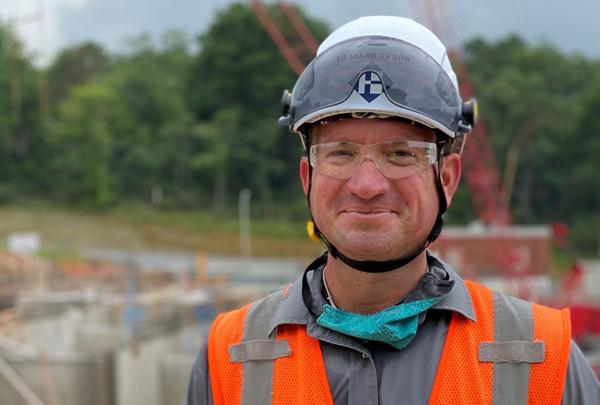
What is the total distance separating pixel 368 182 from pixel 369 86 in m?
0.28

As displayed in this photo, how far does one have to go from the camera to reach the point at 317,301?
2.61 metres

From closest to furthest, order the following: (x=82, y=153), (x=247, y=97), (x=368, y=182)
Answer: (x=368, y=182), (x=82, y=153), (x=247, y=97)

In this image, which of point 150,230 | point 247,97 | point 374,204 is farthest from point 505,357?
point 247,97

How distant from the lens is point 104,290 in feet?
83.9

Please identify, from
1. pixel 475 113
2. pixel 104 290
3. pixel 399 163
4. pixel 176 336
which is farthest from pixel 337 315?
pixel 104 290

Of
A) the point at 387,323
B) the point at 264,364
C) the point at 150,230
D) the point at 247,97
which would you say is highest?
the point at 247,97

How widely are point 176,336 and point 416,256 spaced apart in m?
15.6

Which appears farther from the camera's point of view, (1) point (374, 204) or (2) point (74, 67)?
(2) point (74, 67)

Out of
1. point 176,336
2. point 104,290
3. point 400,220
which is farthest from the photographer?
point 104,290

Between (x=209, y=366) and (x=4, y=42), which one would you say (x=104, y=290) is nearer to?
(x=209, y=366)

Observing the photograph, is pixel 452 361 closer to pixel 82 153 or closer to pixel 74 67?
pixel 82 153

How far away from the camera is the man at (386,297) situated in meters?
2.37

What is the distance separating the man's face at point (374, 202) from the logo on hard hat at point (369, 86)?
73mm

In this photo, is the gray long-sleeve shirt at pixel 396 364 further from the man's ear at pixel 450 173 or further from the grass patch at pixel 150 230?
the grass patch at pixel 150 230
